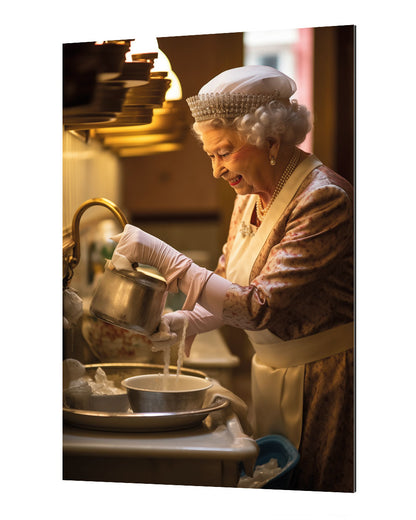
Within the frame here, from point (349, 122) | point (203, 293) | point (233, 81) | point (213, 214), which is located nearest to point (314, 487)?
point (203, 293)

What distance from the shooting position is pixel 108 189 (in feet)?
6.47

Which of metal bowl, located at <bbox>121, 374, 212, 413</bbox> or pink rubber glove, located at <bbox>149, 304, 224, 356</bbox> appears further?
pink rubber glove, located at <bbox>149, 304, 224, 356</bbox>

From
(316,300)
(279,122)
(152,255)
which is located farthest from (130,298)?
(279,122)

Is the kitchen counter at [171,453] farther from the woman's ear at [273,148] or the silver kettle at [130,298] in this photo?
the woman's ear at [273,148]

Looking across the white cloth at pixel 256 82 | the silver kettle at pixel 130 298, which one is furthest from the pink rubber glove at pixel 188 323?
the white cloth at pixel 256 82

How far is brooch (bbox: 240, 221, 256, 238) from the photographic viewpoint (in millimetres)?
1835

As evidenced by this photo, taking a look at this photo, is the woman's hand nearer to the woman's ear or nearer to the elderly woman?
the elderly woman

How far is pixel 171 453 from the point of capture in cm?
166

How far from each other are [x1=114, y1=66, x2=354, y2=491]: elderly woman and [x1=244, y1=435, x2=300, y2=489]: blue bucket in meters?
0.02

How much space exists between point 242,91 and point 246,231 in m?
0.34

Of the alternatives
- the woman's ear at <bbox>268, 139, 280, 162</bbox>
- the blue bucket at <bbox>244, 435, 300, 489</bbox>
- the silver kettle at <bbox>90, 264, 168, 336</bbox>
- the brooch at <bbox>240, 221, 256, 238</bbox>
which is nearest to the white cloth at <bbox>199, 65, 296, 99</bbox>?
the woman's ear at <bbox>268, 139, 280, 162</bbox>

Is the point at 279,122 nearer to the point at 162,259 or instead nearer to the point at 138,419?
the point at 162,259

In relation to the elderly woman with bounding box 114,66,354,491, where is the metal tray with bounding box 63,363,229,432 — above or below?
below

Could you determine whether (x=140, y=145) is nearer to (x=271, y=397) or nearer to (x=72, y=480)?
(x=271, y=397)
